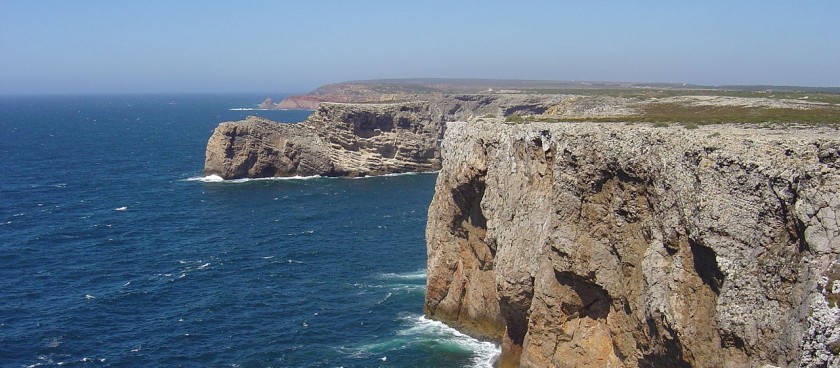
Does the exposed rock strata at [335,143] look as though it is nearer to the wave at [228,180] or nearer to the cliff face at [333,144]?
the cliff face at [333,144]

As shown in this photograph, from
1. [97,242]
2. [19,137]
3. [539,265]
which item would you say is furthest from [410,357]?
[19,137]

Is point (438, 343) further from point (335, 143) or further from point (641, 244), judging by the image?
point (335, 143)

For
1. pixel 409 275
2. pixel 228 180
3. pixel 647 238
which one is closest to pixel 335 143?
pixel 228 180

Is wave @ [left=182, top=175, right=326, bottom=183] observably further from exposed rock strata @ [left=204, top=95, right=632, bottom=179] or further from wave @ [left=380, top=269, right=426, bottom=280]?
wave @ [left=380, top=269, right=426, bottom=280]

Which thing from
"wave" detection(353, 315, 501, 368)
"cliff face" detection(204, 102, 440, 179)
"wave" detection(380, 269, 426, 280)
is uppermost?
"cliff face" detection(204, 102, 440, 179)

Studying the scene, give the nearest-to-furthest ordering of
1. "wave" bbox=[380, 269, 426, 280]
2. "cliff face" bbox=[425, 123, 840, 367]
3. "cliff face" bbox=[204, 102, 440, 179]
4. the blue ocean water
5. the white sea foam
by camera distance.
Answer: "cliff face" bbox=[425, 123, 840, 367] < the white sea foam < the blue ocean water < "wave" bbox=[380, 269, 426, 280] < "cliff face" bbox=[204, 102, 440, 179]

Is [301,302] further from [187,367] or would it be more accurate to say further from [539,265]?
[539,265]

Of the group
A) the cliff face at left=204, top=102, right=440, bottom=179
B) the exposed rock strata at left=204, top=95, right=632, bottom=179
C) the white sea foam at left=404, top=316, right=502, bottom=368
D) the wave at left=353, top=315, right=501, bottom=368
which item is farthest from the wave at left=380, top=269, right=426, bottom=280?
the cliff face at left=204, top=102, right=440, bottom=179
